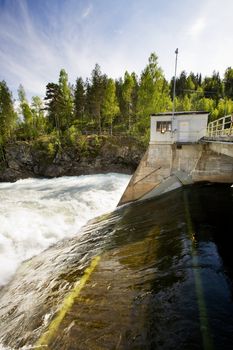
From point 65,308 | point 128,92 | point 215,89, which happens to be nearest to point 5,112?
point 128,92

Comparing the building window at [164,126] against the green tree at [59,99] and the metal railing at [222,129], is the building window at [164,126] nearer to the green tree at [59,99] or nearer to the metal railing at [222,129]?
the metal railing at [222,129]

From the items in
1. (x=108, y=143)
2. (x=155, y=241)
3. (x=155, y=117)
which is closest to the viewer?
(x=155, y=241)

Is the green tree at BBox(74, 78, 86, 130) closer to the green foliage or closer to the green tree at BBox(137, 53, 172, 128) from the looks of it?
the green foliage

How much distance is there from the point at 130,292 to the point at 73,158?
104ft

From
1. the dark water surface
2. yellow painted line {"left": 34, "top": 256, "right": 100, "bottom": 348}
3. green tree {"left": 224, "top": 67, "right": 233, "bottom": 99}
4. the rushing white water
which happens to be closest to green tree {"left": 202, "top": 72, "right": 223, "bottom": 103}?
green tree {"left": 224, "top": 67, "right": 233, "bottom": 99}

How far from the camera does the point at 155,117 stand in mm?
18438

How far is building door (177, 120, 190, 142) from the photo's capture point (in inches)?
709

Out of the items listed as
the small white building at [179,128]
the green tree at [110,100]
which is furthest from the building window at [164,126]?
the green tree at [110,100]

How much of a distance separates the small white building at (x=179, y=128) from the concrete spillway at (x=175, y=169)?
1034 millimetres

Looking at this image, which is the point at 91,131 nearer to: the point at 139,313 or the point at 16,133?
the point at 16,133

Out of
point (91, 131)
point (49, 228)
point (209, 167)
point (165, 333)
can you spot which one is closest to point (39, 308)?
point (165, 333)

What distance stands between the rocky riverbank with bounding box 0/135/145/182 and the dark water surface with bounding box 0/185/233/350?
80.9 feet

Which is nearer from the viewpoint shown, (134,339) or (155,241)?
(134,339)

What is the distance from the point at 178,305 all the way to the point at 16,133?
4755 cm
